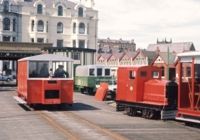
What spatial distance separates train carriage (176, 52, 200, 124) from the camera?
→ 17.6 metres

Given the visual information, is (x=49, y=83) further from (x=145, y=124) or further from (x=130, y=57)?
(x=130, y=57)

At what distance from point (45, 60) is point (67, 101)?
2.44 metres

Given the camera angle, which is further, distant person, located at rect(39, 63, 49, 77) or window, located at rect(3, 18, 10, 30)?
window, located at rect(3, 18, 10, 30)

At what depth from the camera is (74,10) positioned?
95.8 metres

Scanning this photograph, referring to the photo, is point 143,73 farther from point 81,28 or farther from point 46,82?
point 81,28

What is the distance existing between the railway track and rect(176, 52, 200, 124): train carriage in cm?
334

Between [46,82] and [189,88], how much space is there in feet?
27.1

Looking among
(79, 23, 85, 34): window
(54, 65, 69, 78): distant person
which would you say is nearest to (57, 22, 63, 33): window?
(79, 23, 85, 34): window

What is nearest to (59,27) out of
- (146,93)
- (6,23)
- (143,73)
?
(6,23)

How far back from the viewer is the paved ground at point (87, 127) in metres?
15.1

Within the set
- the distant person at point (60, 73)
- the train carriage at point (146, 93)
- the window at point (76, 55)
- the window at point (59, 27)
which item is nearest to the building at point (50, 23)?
the window at point (59, 27)

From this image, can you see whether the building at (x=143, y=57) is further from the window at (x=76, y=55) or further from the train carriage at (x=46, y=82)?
the train carriage at (x=46, y=82)

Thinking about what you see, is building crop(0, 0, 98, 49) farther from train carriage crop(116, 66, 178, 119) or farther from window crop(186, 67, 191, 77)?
window crop(186, 67, 191, 77)

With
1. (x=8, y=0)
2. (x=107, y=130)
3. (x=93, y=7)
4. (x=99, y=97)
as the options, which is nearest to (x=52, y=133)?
(x=107, y=130)
